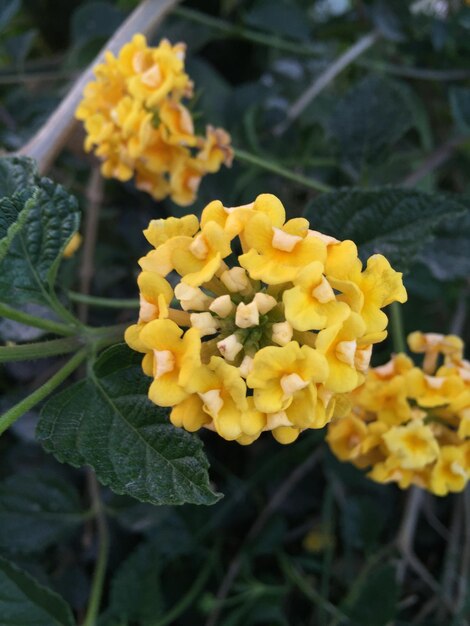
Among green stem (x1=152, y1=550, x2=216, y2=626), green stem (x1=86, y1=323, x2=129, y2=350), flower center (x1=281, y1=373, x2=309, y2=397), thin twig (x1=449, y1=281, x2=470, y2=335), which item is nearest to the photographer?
flower center (x1=281, y1=373, x2=309, y2=397)

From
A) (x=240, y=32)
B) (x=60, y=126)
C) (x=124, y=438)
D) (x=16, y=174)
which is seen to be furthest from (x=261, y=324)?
(x=240, y=32)

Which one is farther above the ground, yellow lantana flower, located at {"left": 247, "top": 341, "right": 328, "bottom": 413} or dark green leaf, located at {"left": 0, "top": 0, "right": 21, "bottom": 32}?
dark green leaf, located at {"left": 0, "top": 0, "right": 21, "bottom": 32}

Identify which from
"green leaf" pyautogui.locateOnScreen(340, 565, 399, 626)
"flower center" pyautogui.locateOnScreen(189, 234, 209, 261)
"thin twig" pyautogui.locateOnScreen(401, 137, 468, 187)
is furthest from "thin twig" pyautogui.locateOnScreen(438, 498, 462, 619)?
"flower center" pyautogui.locateOnScreen(189, 234, 209, 261)

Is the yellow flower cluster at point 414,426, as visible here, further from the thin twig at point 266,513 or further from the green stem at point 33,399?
the thin twig at point 266,513

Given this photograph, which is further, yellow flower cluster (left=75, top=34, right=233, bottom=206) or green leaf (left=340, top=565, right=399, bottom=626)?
green leaf (left=340, top=565, right=399, bottom=626)

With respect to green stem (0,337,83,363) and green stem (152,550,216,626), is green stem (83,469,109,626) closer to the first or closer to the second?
green stem (152,550,216,626)

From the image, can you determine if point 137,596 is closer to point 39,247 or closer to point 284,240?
point 39,247

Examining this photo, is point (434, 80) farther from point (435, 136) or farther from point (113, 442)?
point (113, 442)
